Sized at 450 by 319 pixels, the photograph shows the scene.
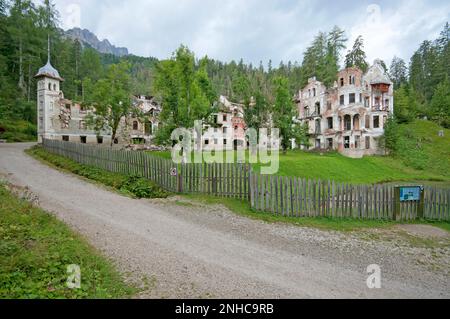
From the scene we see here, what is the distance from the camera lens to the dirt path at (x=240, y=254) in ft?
18.1

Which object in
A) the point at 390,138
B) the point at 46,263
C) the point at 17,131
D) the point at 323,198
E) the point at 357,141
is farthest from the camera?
the point at 357,141

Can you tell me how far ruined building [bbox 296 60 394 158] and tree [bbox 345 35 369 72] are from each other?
50.0 feet

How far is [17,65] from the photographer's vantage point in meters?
48.6

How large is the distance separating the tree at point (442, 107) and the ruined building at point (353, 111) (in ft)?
44.3

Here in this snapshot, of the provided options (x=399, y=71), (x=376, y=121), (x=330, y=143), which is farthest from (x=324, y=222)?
(x=399, y=71)

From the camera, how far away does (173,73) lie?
68.0 ft

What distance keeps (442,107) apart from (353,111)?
24.4 meters

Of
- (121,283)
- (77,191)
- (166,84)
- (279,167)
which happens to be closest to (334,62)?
(279,167)

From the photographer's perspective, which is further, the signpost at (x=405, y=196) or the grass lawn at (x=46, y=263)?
the signpost at (x=405, y=196)

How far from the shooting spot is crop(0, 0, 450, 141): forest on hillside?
75.0 feet

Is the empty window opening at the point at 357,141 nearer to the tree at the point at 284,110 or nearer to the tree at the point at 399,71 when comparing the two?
the tree at the point at 284,110

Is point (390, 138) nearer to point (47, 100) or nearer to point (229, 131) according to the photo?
point (229, 131)

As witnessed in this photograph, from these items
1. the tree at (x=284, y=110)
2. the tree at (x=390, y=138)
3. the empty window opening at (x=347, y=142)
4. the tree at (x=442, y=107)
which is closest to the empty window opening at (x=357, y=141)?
the empty window opening at (x=347, y=142)

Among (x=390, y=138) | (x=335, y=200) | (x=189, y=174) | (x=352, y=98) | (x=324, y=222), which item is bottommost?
(x=324, y=222)
